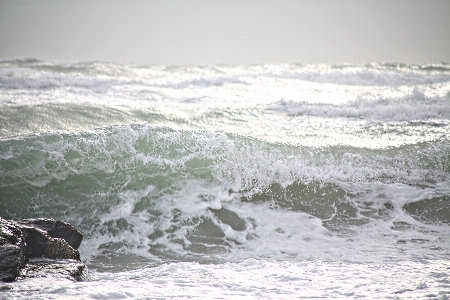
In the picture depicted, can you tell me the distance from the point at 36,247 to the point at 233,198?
2594 mm

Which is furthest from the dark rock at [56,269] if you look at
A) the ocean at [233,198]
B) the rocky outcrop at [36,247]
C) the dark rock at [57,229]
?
the dark rock at [57,229]

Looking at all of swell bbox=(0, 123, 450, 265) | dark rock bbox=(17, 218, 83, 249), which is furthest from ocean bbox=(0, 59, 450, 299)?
dark rock bbox=(17, 218, 83, 249)

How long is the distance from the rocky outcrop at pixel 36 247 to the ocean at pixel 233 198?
176mm

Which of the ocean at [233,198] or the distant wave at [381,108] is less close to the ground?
the distant wave at [381,108]

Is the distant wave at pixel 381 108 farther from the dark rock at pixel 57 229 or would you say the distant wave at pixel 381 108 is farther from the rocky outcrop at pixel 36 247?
the rocky outcrop at pixel 36 247

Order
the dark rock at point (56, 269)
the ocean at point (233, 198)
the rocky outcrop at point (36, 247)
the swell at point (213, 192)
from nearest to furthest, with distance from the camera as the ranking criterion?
the rocky outcrop at point (36, 247) < the dark rock at point (56, 269) < the ocean at point (233, 198) < the swell at point (213, 192)

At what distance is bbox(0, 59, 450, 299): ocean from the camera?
3.19m

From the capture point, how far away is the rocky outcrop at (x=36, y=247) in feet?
9.35

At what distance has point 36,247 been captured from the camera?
3.33 m

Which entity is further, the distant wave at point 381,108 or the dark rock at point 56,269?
the distant wave at point 381,108

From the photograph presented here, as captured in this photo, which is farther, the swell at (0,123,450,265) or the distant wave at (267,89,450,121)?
the distant wave at (267,89,450,121)

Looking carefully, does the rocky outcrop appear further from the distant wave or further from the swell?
the distant wave

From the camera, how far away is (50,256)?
3.34 metres

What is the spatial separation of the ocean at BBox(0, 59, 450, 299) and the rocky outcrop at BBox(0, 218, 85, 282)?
18cm
